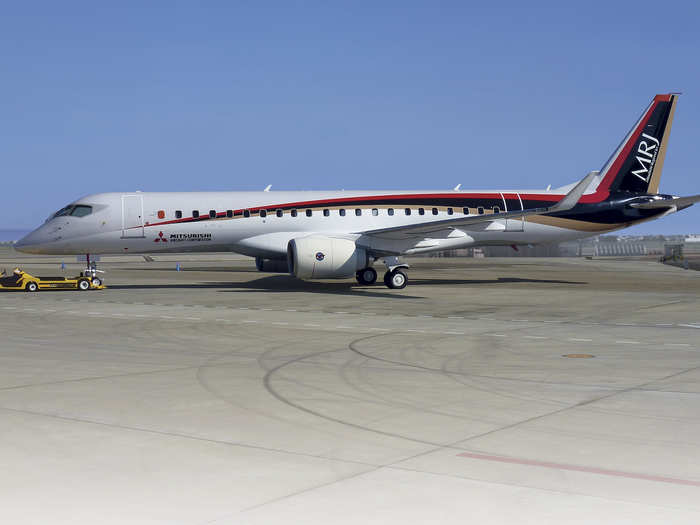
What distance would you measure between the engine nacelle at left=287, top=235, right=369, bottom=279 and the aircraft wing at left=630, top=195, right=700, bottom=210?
1375 centimetres

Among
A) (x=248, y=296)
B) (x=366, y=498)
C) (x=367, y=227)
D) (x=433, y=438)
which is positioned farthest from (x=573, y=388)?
(x=367, y=227)

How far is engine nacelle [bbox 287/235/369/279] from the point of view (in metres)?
28.5

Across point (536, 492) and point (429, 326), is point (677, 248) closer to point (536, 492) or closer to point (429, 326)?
point (429, 326)

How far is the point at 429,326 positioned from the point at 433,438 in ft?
34.8

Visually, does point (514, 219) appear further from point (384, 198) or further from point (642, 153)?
point (642, 153)

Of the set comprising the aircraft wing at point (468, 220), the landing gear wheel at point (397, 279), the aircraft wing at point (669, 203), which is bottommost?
the landing gear wheel at point (397, 279)

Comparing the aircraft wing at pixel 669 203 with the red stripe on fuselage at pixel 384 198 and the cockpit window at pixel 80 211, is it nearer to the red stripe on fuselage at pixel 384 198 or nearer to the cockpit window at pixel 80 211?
the red stripe on fuselage at pixel 384 198

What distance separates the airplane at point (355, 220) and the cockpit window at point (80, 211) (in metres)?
0.04

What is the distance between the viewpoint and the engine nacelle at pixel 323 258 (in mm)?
28531

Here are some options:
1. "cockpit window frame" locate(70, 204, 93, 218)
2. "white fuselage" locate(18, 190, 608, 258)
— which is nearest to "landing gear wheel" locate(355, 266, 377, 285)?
"white fuselage" locate(18, 190, 608, 258)

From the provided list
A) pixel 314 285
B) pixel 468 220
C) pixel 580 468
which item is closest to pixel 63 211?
pixel 314 285

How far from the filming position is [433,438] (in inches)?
302

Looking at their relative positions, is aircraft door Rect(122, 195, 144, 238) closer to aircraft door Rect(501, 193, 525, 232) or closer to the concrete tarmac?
the concrete tarmac

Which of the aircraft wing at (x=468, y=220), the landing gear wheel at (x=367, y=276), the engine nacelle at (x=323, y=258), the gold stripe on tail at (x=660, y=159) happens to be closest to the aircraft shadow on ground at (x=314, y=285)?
the landing gear wheel at (x=367, y=276)
